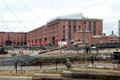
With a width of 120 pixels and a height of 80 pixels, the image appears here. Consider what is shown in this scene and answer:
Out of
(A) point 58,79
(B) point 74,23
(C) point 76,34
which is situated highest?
(B) point 74,23

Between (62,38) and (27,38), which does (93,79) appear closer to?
(62,38)

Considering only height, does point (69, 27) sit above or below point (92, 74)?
above

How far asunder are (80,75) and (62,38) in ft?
297

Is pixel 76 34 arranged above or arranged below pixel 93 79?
above

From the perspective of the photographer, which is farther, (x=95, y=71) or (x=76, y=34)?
(x=76, y=34)

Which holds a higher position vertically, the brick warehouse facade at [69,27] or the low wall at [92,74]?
the brick warehouse facade at [69,27]

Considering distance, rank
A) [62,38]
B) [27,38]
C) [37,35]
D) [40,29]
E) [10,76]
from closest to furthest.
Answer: [10,76], [62,38], [40,29], [37,35], [27,38]

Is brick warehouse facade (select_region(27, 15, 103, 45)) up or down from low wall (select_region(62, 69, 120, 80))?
up

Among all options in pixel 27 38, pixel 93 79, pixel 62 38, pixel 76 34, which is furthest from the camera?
pixel 27 38

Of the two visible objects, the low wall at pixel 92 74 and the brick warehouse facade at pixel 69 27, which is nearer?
the low wall at pixel 92 74

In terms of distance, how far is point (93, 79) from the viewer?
14953mm

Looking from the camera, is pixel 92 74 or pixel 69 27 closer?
pixel 92 74

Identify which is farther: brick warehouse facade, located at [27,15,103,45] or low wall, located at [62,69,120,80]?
brick warehouse facade, located at [27,15,103,45]

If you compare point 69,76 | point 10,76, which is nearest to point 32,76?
point 10,76
